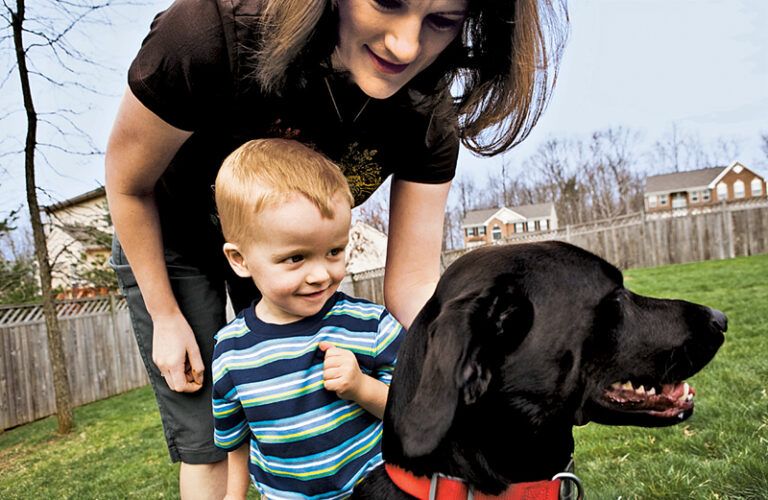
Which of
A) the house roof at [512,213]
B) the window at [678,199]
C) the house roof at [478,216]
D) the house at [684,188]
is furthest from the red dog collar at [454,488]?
the window at [678,199]

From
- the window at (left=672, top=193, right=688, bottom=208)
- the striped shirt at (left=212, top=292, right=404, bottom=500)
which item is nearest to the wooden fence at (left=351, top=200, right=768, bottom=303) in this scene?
the striped shirt at (left=212, top=292, right=404, bottom=500)

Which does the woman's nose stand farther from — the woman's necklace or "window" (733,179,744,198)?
"window" (733,179,744,198)

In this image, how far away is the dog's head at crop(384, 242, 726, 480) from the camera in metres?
1.58

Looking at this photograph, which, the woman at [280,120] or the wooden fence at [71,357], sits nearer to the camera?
the woman at [280,120]

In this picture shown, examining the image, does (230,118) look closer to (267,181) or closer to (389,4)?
(267,181)

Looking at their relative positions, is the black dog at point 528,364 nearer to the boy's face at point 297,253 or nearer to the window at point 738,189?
the boy's face at point 297,253

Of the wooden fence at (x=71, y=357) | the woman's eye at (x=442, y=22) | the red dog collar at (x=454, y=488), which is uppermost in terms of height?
the woman's eye at (x=442, y=22)

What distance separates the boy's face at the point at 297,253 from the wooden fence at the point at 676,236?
18.8 metres

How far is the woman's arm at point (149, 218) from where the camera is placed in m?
1.89

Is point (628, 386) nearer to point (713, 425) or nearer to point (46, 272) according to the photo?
point (713, 425)

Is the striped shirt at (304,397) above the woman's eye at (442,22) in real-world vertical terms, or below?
below

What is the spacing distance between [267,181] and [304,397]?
736mm

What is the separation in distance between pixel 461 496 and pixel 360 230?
1929 centimetres

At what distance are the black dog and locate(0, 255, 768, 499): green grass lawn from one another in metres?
1.31
